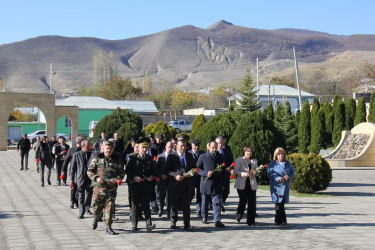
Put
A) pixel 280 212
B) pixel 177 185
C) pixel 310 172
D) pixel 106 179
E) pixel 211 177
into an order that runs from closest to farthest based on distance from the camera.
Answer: pixel 106 179, pixel 177 185, pixel 280 212, pixel 211 177, pixel 310 172

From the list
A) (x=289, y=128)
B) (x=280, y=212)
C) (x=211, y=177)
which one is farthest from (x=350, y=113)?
(x=211, y=177)

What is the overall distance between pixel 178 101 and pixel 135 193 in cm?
8590

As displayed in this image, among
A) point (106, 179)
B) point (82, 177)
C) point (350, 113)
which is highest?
point (350, 113)

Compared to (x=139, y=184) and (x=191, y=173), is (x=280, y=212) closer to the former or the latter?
(x=191, y=173)

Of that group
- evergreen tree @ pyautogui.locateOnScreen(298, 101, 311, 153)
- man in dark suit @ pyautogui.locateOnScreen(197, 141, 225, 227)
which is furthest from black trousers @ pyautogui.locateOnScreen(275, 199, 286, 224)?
evergreen tree @ pyautogui.locateOnScreen(298, 101, 311, 153)

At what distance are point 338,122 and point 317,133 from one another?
6.21 ft

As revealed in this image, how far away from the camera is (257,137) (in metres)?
17.2

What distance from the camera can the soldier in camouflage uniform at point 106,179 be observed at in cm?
930

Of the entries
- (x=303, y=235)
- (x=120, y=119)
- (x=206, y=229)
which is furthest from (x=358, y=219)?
(x=120, y=119)

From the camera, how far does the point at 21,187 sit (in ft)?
56.9

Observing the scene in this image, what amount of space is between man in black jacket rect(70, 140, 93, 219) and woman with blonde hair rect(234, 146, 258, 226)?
3116mm

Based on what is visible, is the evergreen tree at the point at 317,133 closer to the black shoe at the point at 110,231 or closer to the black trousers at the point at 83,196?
the black trousers at the point at 83,196

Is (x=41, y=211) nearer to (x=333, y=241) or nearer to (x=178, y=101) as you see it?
(x=333, y=241)

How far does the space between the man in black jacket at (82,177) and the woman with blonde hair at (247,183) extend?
123 inches
